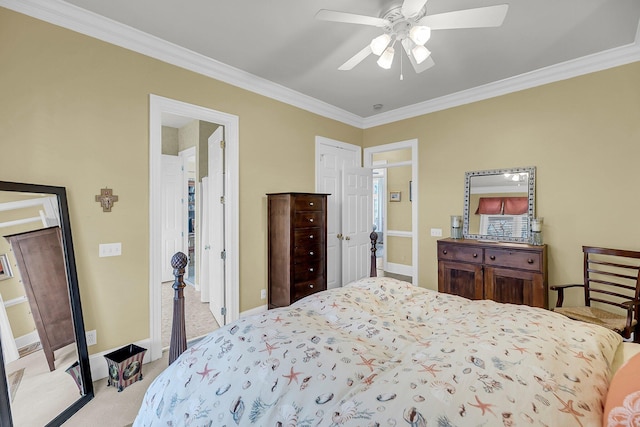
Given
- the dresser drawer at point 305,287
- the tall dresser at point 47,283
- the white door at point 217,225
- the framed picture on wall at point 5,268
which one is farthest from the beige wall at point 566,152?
the framed picture on wall at point 5,268

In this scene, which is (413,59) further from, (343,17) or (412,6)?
(343,17)

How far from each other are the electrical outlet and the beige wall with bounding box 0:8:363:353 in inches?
1.2

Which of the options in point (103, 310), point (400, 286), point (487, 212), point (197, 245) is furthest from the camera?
point (197, 245)

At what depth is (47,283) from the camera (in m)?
1.98

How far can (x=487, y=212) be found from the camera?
3.65 meters

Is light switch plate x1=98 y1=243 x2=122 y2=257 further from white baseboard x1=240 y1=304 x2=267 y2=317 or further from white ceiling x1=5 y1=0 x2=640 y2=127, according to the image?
white ceiling x1=5 y1=0 x2=640 y2=127

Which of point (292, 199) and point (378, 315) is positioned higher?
point (292, 199)

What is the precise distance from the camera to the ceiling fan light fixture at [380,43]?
2027 millimetres

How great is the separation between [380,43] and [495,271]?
2.68 meters

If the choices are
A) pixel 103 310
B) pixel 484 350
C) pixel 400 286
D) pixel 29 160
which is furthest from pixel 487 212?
pixel 29 160

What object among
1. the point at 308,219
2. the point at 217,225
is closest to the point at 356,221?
the point at 308,219

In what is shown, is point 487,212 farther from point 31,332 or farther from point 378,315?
point 31,332

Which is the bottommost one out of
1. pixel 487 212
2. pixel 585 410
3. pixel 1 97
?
pixel 585 410

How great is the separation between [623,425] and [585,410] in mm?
116
